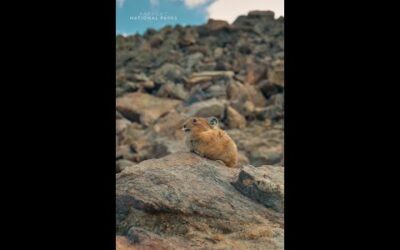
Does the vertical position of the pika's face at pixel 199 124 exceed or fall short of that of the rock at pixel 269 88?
it falls short

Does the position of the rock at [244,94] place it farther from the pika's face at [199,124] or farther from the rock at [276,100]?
the pika's face at [199,124]

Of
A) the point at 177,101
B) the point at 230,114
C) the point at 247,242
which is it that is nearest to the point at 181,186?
the point at 247,242

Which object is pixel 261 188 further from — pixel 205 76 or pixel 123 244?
pixel 205 76

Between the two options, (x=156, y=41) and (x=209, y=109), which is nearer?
(x=209, y=109)

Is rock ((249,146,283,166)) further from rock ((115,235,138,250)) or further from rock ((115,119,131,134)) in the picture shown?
rock ((115,235,138,250))

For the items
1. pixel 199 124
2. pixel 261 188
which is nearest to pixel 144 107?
Answer: pixel 199 124

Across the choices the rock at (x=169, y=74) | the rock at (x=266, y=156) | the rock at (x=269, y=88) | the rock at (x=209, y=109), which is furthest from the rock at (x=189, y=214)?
the rock at (x=169, y=74)

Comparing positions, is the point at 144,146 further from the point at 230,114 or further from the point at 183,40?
the point at 183,40
